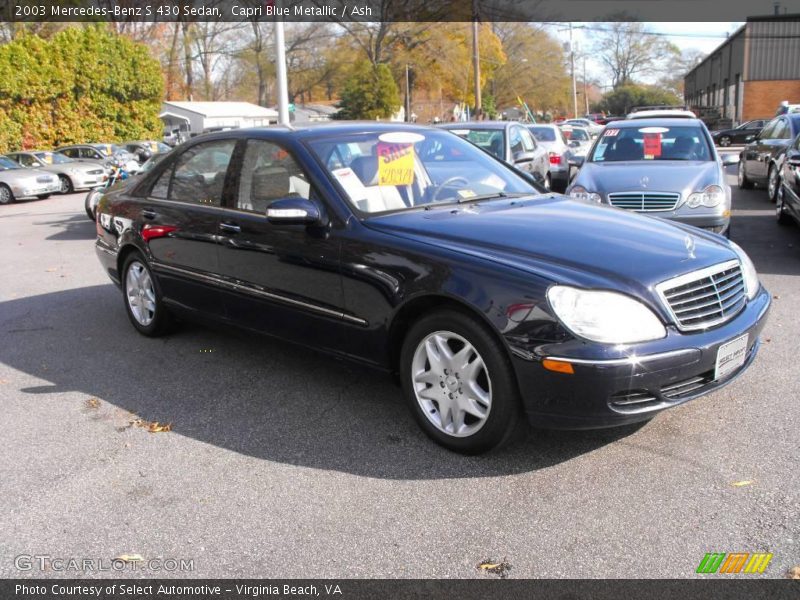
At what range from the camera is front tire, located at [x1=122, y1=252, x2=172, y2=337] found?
5.80 m

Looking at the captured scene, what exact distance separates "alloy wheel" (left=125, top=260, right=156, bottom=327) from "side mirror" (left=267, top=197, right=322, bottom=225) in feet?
6.90

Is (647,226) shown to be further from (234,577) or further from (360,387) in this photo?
(234,577)

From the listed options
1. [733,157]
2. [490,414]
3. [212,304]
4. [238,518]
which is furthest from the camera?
[733,157]

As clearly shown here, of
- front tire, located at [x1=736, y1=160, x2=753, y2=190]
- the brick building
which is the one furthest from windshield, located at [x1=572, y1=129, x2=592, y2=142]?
the brick building

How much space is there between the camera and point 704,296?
356cm

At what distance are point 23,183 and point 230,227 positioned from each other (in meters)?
18.5

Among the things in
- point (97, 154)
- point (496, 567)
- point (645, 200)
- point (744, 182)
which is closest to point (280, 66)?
point (645, 200)

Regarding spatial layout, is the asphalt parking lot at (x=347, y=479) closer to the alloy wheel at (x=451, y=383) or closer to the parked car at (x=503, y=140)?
the alloy wheel at (x=451, y=383)

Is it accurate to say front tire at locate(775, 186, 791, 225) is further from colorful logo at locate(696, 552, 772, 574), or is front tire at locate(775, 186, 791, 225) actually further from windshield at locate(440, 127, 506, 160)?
colorful logo at locate(696, 552, 772, 574)

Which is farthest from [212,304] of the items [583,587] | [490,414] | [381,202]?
[583,587]

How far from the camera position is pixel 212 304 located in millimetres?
5098

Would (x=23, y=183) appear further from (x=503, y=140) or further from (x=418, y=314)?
(x=418, y=314)

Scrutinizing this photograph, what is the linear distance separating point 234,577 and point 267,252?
2.19 m

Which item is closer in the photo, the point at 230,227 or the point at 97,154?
the point at 230,227
